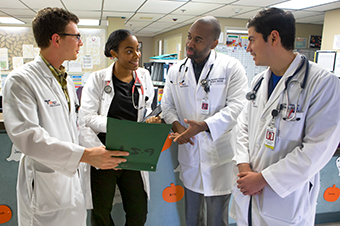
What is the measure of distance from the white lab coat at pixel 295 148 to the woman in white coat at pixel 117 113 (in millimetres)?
697

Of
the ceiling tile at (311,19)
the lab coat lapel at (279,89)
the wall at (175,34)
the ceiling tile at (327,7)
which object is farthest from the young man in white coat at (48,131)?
the ceiling tile at (311,19)

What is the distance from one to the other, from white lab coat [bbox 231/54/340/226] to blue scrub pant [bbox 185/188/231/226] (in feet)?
1.03

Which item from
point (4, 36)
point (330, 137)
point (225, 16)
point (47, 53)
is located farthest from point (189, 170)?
point (4, 36)

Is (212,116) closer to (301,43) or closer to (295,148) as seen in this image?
(295,148)

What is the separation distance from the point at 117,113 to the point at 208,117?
→ 1.97 ft

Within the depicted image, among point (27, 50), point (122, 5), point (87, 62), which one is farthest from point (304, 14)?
point (27, 50)

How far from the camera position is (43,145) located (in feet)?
3.41

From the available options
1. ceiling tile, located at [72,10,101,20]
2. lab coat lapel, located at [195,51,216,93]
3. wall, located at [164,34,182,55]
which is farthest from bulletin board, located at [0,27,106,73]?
lab coat lapel, located at [195,51,216,93]

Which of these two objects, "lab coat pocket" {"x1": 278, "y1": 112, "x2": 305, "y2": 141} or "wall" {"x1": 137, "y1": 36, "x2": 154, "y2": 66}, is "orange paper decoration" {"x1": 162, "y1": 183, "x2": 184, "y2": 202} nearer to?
"lab coat pocket" {"x1": 278, "y1": 112, "x2": 305, "y2": 141}

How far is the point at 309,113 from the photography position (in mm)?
1089

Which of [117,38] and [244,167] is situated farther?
[117,38]

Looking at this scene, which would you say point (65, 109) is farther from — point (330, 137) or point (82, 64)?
point (82, 64)

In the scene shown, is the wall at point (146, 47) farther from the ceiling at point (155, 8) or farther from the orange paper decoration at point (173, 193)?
the orange paper decoration at point (173, 193)

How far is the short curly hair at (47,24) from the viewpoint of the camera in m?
1.20
